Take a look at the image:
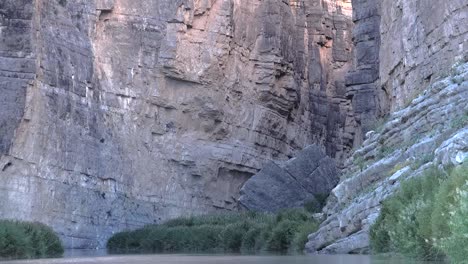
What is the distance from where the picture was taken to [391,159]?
104 ft

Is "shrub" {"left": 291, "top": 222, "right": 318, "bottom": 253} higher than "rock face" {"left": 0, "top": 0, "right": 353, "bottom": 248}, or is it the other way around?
"rock face" {"left": 0, "top": 0, "right": 353, "bottom": 248}

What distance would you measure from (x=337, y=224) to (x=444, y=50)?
1235cm

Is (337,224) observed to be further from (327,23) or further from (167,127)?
(327,23)

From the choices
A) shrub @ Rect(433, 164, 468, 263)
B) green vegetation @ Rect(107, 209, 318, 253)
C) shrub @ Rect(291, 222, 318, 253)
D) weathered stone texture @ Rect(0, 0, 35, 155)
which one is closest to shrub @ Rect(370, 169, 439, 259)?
shrub @ Rect(433, 164, 468, 263)

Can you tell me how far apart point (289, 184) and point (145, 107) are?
11193 millimetres

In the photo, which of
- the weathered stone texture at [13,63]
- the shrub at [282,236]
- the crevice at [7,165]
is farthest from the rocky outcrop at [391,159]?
the weathered stone texture at [13,63]

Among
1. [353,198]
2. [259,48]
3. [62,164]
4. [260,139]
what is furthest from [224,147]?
[353,198]

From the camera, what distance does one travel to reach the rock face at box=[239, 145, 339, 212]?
61.1 meters

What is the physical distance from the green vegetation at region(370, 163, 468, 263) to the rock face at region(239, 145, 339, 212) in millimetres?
33977

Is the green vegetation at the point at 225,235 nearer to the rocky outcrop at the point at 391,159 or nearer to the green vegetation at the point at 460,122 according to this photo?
the rocky outcrop at the point at 391,159

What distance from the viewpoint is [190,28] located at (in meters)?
67.6

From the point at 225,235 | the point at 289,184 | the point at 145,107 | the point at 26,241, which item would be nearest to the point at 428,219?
the point at 26,241

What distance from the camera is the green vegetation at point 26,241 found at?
39375 mm

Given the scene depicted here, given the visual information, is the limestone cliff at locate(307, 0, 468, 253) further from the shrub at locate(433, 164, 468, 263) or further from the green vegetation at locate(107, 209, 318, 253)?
the green vegetation at locate(107, 209, 318, 253)
